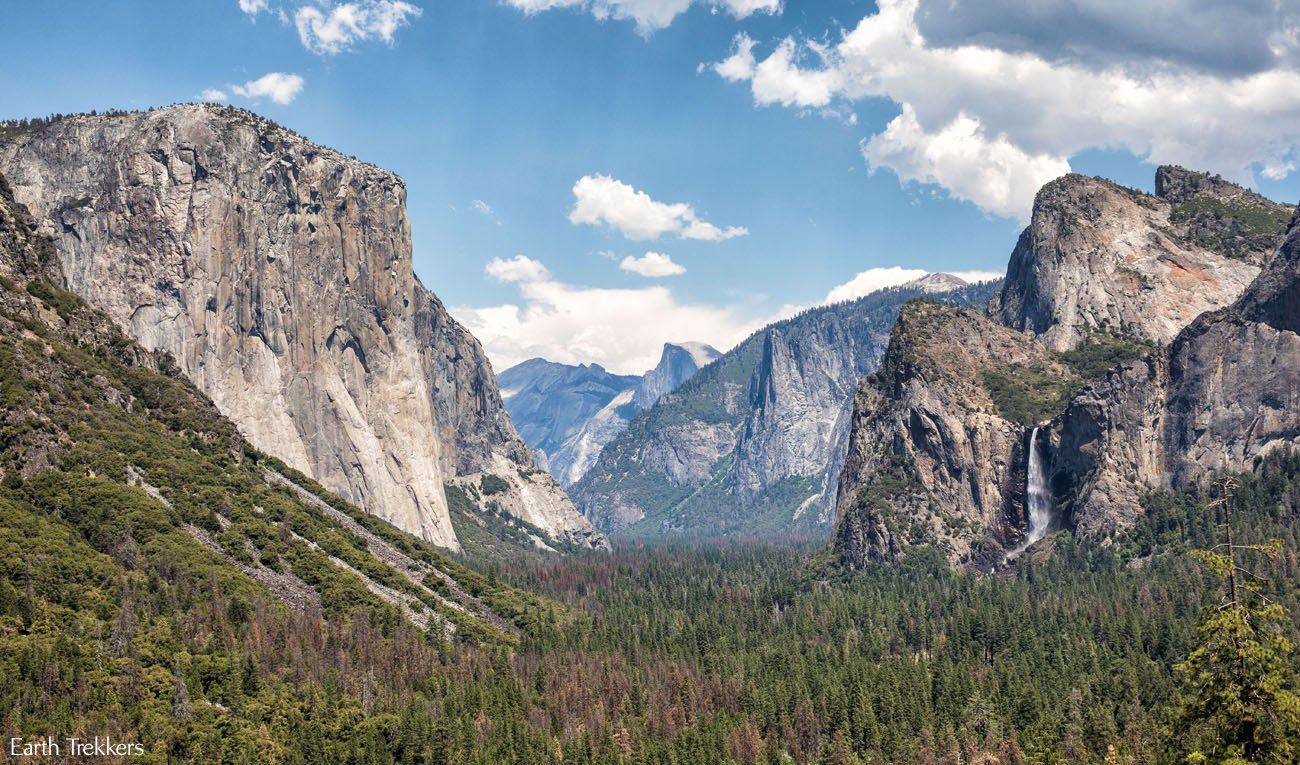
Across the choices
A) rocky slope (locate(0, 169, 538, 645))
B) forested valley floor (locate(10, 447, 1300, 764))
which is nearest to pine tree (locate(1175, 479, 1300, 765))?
forested valley floor (locate(10, 447, 1300, 764))

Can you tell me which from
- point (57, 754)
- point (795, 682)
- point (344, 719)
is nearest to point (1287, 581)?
point (795, 682)

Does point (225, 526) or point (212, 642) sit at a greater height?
point (225, 526)

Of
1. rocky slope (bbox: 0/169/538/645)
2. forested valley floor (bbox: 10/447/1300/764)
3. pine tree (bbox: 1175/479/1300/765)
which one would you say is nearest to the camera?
pine tree (bbox: 1175/479/1300/765)

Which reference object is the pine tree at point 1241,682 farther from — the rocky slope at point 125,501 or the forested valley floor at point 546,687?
the rocky slope at point 125,501

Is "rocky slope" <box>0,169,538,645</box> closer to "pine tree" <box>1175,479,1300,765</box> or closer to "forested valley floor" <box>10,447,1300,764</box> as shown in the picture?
"forested valley floor" <box>10,447,1300,764</box>

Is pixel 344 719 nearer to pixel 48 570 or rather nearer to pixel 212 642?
pixel 212 642

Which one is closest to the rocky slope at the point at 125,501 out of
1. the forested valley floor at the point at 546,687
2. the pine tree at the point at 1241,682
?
the forested valley floor at the point at 546,687

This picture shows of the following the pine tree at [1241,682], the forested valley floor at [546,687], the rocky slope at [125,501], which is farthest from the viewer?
the rocky slope at [125,501]

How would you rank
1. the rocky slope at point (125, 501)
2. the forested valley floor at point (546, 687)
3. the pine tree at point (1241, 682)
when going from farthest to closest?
the rocky slope at point (125, 501), the forested valley floor at point (546, 687), the pine tree at point (1241, 682)
